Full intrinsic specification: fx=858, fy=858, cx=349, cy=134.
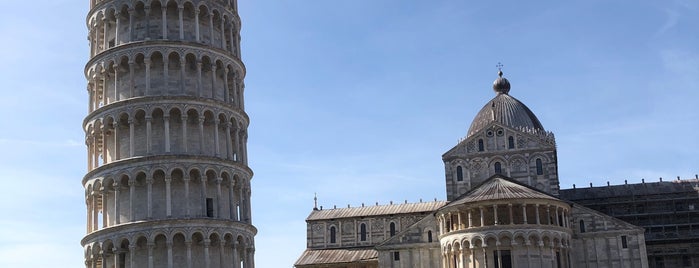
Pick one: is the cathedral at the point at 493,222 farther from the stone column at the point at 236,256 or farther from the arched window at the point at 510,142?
the stone column at the point at 236,256

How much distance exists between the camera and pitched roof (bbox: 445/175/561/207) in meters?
51.4

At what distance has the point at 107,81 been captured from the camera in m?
40.9

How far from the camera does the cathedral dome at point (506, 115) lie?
63281 millimetres

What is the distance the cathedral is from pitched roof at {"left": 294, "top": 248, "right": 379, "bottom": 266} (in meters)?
0.08

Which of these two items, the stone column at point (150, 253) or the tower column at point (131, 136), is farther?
the tower column at point (131, 136)

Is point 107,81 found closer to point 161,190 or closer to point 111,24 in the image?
point 111,24

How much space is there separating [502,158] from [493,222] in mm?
8701

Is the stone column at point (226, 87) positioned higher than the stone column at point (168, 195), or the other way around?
the stone column at point (226, 87)

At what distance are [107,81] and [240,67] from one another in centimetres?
657

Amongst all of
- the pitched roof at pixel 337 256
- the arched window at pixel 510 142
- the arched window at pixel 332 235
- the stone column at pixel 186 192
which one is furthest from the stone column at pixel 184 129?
the arched window at pixel 332 235

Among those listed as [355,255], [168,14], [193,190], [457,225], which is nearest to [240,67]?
[168,14]

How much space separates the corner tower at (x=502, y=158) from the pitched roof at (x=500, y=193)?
12.3ft

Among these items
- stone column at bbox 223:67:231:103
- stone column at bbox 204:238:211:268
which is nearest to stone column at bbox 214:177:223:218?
stone column at bbox 204:238:211:268

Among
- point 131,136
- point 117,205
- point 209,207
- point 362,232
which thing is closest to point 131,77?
point 131,136
